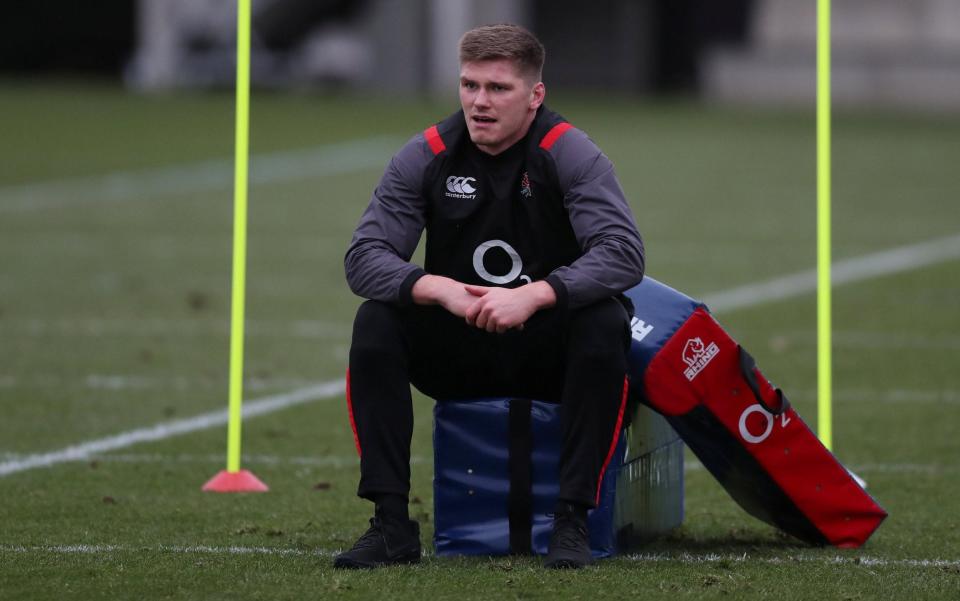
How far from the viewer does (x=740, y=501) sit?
6.05 metres

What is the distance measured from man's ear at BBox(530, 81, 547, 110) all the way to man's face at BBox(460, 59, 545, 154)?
1 centimetres

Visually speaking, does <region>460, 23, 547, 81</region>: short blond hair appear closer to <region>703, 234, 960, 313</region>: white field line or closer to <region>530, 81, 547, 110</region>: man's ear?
<region>530, 81, 547, 110</region>: man's ear

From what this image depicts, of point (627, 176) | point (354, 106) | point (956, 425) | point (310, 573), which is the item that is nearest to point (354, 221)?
point (627, 176)

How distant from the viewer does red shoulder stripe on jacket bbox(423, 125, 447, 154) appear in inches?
221

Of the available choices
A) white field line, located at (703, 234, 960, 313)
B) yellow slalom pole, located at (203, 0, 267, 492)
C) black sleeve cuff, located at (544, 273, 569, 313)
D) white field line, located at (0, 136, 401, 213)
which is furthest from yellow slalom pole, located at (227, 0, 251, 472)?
white field line, located at (0, 136, 401, 213)

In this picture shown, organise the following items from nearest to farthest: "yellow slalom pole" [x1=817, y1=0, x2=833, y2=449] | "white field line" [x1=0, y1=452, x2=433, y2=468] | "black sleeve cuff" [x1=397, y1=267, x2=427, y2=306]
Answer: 1. "black sleeve cuff" [x1=397, y1=267, x2=427, y2=306]
2. "yellow slalom pole" [x1=817, y1=0, x2=833, y2=449]
3. "white field line" [x1=0, y1=452, x2=433, y2=468]

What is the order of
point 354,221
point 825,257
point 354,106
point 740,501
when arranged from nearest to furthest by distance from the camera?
point 740,501 → point 825,257 → point 354,221 → point 354,106

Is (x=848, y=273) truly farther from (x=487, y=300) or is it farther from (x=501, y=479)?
(x=487, y=300)

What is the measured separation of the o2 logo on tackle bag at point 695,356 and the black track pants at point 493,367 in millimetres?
209

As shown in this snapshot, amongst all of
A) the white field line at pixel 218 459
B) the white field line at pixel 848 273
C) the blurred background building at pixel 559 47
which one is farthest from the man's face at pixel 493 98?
the blurred background building at pixel 559 47

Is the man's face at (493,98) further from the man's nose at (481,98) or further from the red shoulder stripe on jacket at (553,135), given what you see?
the red shoulder stripe on jacket at (553,135)

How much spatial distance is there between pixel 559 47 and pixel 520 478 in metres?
44.8

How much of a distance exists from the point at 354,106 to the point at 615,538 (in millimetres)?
32732

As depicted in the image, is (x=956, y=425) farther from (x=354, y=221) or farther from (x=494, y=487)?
(x=354, y=221)
